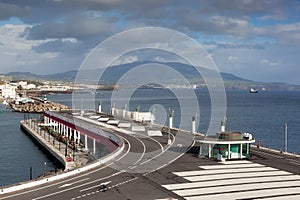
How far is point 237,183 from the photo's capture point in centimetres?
2366

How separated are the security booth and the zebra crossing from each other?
6.80 feet

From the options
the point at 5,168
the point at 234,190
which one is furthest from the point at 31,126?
the point at 234,190

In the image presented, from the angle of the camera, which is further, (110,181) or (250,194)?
(110,181)

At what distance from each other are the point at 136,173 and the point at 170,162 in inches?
170

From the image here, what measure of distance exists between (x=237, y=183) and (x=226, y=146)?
7.15m

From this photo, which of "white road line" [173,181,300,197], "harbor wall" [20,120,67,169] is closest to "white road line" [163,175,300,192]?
"white road line" [173,181,300,197]

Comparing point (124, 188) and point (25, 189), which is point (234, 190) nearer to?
point (124, 188)

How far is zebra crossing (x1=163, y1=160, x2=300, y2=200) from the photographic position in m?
21.3

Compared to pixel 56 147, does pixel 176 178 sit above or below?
above

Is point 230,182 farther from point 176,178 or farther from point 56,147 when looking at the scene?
point 56,147

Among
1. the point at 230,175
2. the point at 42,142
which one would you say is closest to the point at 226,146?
the point at 230,175

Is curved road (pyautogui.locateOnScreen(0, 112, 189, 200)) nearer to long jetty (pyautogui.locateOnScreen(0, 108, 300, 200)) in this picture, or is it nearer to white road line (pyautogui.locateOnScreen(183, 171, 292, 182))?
long jetty (pyautogui.locateOnScreen(0, 108, 300, 200))

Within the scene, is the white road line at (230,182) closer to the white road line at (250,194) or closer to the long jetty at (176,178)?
the long jetty at (176,178)

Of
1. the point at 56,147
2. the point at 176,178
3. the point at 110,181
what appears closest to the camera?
the point at 110,181
